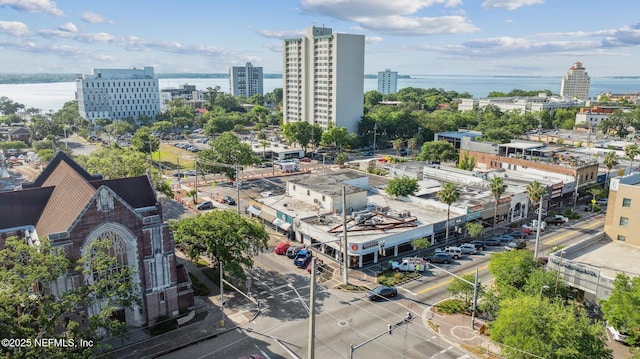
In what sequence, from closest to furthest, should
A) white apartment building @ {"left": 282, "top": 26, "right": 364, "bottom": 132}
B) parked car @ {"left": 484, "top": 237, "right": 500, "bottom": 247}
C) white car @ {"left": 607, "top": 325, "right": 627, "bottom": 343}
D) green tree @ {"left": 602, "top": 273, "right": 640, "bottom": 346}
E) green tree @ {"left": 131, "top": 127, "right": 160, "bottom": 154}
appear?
green tree @ {"left": 602, "top": 273, "right": 640, "bottom": 346}, white car @ {"left": 607, "top": 325, "right": 627, "bottom": 343}, parked car @ {"left": 484, "top": 237, "right": 500, "bottom": 247}, green tree @ {"left": 131, "top": 127, "right": 160, "bottom": 154}, white apartment building @ {"left": 282, "top": 26, "right": 364, "bottom": 132}

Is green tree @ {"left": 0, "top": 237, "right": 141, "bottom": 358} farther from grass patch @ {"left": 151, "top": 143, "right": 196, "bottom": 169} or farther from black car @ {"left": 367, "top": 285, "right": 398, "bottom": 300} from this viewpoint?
grass patch @ {"left": 151, "top": 143, "right": 196, "bottom": 169}

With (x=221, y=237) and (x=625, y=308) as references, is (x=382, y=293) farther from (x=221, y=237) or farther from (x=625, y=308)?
(x=625, y=308)

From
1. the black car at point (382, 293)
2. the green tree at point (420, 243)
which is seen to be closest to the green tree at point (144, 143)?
the green tree at point (420, 243)

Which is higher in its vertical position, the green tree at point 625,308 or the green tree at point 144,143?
the green tree at point 144,143

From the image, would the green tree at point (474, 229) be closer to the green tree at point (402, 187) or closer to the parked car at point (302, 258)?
the green tree at point (402, 187)

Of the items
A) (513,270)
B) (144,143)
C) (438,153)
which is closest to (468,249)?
(513,270)

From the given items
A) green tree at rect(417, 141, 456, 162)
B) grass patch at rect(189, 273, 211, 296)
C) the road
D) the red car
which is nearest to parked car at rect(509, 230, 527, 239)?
the road
